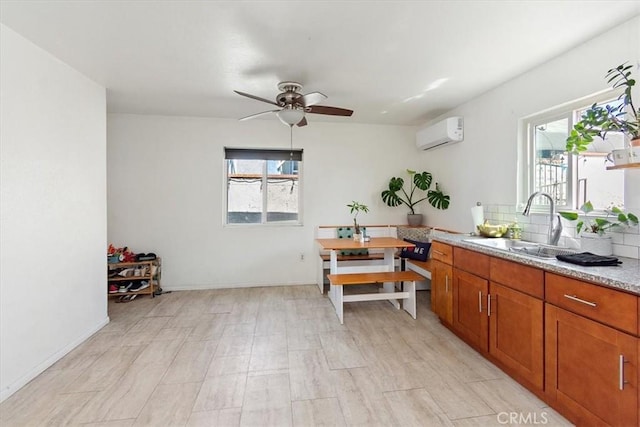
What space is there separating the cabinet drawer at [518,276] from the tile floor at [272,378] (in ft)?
2.24

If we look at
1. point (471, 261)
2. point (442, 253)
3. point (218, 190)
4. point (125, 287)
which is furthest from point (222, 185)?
point (471, 261)

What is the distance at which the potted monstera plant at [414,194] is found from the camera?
3.85m

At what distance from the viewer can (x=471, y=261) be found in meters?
2.34

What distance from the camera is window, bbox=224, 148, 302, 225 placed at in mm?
4242

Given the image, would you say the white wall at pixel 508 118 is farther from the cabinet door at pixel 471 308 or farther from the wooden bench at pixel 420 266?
the cabinet door at pixel 471 308

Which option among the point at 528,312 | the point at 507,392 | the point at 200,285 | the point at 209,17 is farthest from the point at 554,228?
the point at 200,285

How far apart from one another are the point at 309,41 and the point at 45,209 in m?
2.43

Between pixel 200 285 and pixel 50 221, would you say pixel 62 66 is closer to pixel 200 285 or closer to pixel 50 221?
pixel 50 221

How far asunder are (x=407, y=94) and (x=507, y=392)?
9.42ft

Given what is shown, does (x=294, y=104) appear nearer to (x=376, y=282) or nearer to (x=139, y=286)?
(x=376, y=282)

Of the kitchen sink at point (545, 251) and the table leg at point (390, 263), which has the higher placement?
the kitchen sink at point (545, 251)

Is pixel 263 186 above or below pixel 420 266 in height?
above

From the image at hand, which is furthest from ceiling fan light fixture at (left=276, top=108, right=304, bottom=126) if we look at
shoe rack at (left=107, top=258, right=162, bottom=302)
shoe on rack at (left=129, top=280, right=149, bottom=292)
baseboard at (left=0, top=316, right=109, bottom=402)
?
shoe on rack at (left=129, top=280, right=149, bottom=292)

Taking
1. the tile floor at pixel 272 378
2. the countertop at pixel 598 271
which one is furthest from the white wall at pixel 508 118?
the tile floor at pixel 272 378
